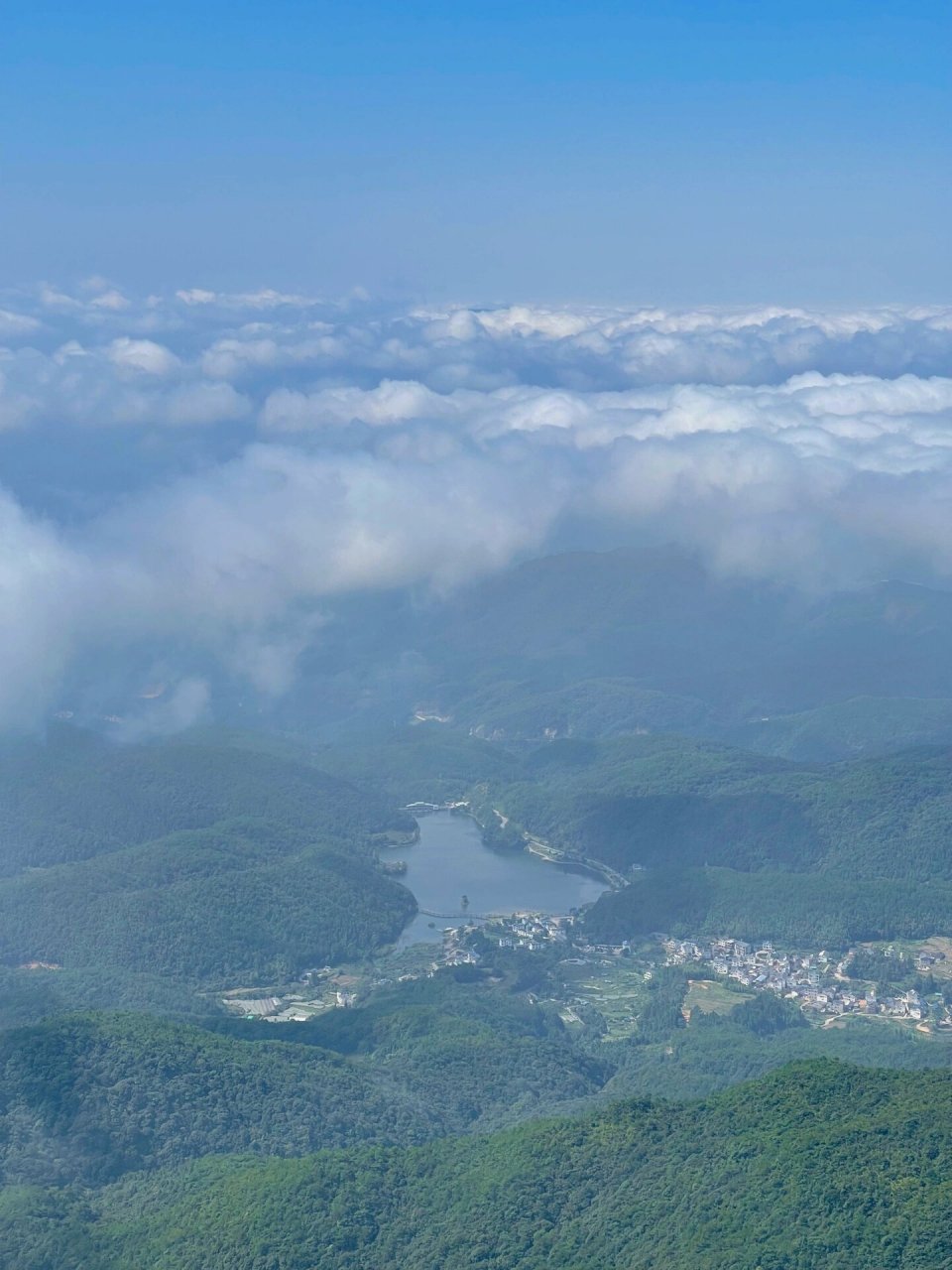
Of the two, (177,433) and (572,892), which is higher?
(177,433)

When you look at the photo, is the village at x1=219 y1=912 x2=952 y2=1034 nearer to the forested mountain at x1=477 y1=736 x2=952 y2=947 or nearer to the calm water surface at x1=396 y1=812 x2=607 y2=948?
the forested mountain at x1=477 y1=736 x2=952 y2=947

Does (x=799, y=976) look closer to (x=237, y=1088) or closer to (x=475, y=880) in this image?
(x=475, y=880)

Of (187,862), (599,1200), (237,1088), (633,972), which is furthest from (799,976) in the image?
(599,1200)

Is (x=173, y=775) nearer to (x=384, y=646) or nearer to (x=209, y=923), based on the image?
(x=209, y=923)

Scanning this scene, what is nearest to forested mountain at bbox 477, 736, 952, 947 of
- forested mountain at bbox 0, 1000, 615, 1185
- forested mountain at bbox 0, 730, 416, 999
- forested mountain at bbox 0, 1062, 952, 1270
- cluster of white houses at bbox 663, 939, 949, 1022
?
cluster of white houses at bbox 663, 939, 949, 1022

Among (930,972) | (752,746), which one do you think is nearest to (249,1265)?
(930,972)

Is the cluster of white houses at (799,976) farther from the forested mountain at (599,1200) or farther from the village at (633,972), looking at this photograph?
the forested mountain at (599,1200)

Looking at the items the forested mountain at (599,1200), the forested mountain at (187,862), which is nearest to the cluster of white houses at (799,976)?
the forested mountain at (187,862)
